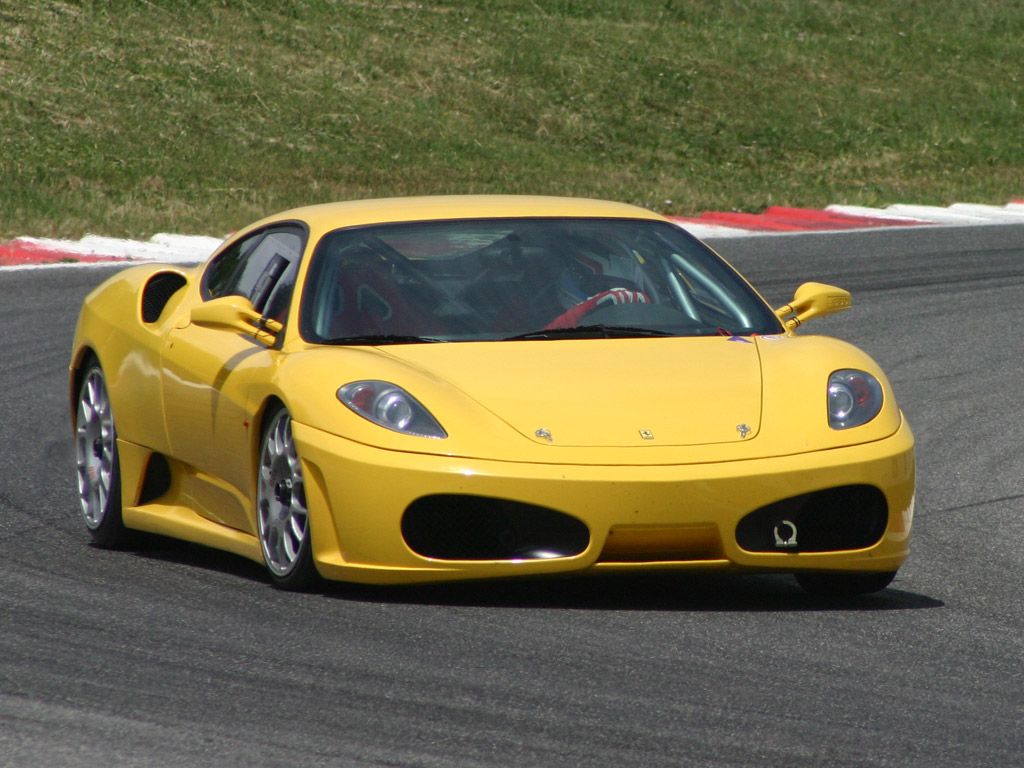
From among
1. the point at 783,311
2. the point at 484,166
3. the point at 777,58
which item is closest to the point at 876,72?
the point at 777,58

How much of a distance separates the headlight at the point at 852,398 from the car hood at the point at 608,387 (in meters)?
0.21

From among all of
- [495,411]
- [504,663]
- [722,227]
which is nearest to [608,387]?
[495,411]

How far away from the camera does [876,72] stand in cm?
3148

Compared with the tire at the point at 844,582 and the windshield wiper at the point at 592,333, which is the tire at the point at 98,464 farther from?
the tire at the point at 844,582

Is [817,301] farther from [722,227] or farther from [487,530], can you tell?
[722,227]

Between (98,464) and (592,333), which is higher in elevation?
(592,333)

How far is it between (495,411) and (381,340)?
2.19ft

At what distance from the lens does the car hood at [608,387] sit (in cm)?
559

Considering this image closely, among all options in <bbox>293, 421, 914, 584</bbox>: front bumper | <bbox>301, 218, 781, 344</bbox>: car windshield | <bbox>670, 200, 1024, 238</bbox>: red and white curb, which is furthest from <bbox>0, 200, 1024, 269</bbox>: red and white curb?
<bbox>293, 421, 914, 584</bbox>: front bumper

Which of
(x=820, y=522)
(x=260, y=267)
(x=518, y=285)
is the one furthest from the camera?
(x=260, y=267)

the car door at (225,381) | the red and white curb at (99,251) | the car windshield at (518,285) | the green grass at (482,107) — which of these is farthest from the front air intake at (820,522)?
the green grass at (482,107)

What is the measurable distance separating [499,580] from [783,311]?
1.62 m

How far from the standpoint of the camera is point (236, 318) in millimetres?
6195

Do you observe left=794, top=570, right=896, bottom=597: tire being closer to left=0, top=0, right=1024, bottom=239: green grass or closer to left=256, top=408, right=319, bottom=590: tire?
left=256, top=408, right=319, bottom=590: tire
